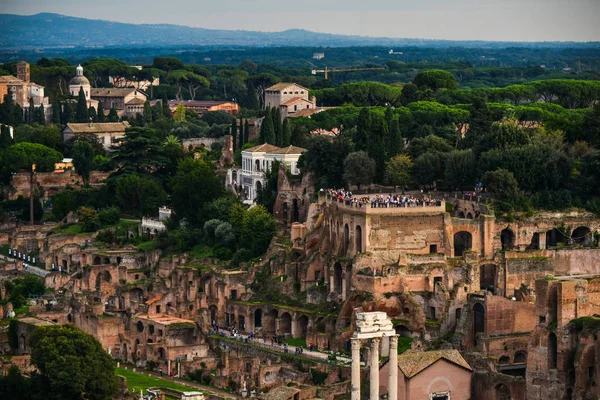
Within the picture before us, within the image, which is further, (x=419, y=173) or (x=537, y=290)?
(x=419, y=173)

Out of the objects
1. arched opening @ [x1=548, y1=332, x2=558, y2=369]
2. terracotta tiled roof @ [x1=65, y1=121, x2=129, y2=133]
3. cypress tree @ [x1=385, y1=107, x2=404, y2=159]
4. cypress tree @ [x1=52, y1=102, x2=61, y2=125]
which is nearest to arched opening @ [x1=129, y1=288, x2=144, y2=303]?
cypress tree @ [x1=385, y1=107, x2=404, y2=159]

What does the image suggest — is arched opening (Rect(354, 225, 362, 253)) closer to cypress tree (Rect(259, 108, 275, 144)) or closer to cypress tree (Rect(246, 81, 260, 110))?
cypress tree (Rect(259, 108, 275, 144))

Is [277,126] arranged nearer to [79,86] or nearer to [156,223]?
[156,223]

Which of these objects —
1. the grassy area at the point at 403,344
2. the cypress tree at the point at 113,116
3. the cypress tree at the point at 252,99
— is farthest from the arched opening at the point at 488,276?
the cypress tree at the point at 252,99

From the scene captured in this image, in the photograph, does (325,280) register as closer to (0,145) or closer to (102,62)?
(0,145)

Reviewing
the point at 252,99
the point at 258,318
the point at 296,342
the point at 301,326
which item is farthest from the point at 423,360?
the point at 252,99

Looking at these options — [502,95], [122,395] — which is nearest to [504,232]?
[122,395]

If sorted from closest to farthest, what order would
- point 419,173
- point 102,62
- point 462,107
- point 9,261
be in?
1. point 419,173
2. point 9,261
3. point 462,107
4. point 102,62
